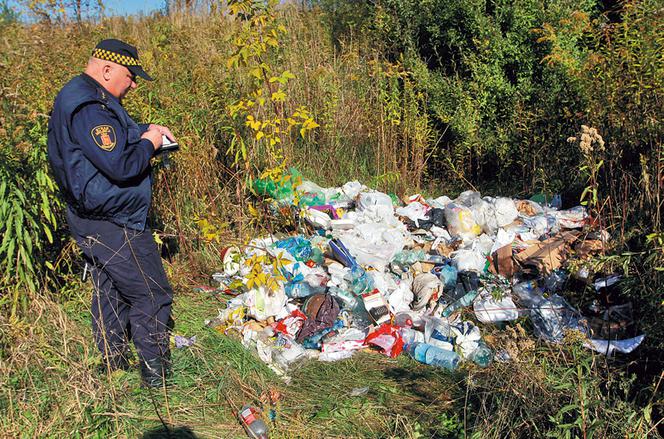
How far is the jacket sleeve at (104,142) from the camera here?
3111 mm

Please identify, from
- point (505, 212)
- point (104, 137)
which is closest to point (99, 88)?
point (104, 137)

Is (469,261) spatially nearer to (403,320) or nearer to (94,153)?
(403,320)

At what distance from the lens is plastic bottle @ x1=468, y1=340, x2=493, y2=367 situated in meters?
3.69

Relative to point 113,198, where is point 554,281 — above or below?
below

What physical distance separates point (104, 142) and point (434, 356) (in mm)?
2355

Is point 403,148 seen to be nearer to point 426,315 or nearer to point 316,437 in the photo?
point 426,315

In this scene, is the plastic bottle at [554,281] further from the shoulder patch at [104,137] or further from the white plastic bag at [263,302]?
the shoulder patch at [104,137]

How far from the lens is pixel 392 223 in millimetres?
5422

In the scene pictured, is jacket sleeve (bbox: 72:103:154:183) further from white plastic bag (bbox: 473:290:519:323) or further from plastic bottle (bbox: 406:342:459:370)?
white plastic bag (bbox: 473:290:519:323)

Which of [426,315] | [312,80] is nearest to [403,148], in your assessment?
[312,80]

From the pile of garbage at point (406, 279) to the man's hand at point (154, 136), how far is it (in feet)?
3.28

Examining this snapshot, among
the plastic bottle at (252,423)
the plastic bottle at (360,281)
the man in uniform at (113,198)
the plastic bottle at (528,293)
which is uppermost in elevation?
the man in uniform at (113,198)

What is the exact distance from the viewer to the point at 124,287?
340 centimetres

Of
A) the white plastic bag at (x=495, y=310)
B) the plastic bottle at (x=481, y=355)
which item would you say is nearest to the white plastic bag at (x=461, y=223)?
the white plastic bag at (x=495, y=310)
